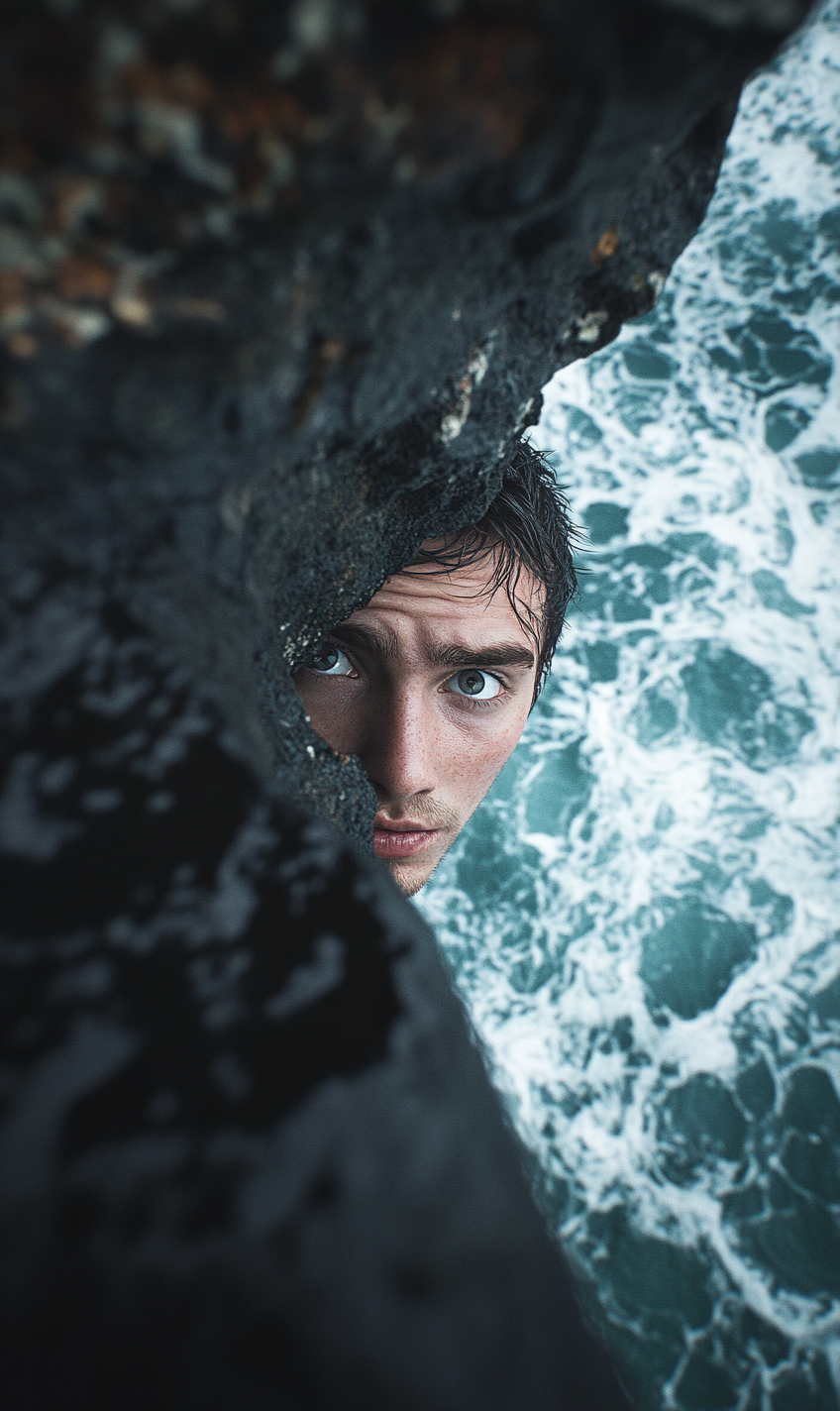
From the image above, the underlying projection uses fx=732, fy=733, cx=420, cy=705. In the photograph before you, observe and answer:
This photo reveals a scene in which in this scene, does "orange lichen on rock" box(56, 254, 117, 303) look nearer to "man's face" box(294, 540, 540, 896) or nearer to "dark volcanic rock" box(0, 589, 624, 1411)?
"dark volcanic rock" box(0, 589, 624, 1411)

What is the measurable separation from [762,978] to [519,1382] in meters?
4.01

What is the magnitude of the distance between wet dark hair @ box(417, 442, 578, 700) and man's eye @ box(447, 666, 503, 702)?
0.15m

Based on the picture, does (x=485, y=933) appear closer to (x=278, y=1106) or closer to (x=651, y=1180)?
(x=651, y=1180)

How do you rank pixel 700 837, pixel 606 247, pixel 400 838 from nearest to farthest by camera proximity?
1. pixel 606 247
2. pixel 400 838
3. pixel 700 837

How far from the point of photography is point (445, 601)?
147 centimetres

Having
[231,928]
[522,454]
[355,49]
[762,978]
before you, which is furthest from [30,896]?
[762,978]

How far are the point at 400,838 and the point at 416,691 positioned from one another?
13.3 inches

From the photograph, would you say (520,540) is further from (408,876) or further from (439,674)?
(408,876)

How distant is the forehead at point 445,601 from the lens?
4.68ft

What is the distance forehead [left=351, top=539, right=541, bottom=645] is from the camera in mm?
1428

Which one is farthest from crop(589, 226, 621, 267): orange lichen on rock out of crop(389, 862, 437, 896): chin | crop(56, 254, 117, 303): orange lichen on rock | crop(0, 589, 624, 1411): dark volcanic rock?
crop(389, 862, 437, 896): chin

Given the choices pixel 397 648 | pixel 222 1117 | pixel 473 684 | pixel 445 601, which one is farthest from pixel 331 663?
pixel 222 1117

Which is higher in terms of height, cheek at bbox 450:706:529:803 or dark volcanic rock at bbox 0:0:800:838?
dark volcanic rock at bbox 0:0:800:838

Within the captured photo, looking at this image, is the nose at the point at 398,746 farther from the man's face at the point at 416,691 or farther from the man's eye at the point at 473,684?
the man's eye at the point at 473,684
